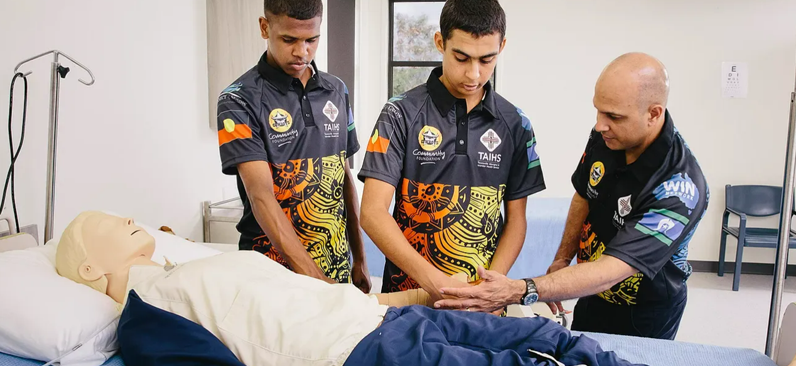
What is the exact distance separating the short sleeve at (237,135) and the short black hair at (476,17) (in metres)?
0.61

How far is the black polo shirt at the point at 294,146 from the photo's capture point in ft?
5.25

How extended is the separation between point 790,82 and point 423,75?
3.05 meters

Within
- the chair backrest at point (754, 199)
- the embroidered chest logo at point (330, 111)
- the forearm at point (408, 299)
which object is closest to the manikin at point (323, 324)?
the forearm at point (408, 299)

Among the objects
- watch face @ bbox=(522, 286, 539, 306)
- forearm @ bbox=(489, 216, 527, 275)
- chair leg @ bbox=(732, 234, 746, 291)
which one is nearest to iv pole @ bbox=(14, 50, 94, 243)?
forearm @ bbox=(489, 216, 527, 275)

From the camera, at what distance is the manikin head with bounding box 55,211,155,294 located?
1.61 meters

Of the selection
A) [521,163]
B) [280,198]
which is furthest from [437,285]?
[280,198]

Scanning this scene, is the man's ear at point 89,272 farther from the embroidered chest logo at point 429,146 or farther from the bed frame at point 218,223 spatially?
the bed frame at point 218,223

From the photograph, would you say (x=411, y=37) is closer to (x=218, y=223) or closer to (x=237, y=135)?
(x=218, y=223)

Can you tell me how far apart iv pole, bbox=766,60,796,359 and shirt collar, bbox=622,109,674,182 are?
0.34 meters

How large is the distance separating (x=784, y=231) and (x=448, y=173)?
92 centimetres

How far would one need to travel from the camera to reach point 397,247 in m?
1.47

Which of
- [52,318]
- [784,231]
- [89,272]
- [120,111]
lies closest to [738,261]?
[784,231]

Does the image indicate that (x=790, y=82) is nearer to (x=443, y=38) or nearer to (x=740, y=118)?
(x=740, y=118)

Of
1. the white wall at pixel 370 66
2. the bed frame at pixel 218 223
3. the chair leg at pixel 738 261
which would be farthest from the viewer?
the white wall at pixel 370 66
